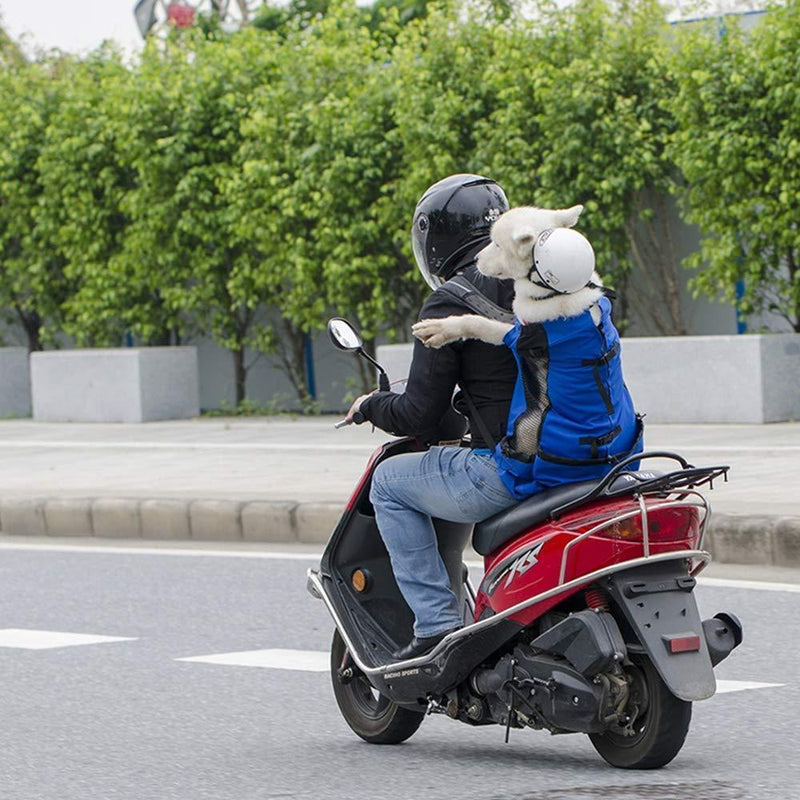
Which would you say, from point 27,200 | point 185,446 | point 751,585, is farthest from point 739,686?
point 27,200

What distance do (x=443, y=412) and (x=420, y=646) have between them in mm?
688

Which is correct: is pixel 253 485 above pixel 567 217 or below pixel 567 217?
below

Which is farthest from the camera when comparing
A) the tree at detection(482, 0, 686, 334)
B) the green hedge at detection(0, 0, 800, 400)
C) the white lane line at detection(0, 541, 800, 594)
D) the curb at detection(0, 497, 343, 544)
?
the tree at detection(482, 0, 686, 334)

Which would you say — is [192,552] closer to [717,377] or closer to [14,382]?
[717,377]

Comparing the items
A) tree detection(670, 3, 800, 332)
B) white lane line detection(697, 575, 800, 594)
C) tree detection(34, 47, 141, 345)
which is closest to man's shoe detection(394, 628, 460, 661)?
white lane line detection(697, 575, 800, 594)

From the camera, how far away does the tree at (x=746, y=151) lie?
14773 millimetres

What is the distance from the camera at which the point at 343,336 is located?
17.6 ft

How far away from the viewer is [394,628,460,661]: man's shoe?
534 cm

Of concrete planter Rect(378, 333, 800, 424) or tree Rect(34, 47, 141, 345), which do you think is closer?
concrete planter Rect(378, 333, 800, 424)

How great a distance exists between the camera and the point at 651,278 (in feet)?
55.6

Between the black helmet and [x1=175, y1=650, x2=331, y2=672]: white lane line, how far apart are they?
2231mm

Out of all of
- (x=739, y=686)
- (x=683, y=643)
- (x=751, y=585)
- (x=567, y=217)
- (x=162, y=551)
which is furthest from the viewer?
(x=162, y=551)

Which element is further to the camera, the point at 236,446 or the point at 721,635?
the point at 236,446

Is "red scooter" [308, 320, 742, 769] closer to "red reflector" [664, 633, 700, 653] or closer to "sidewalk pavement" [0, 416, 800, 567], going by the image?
"red reflector" [664, 633, 700, 653]
